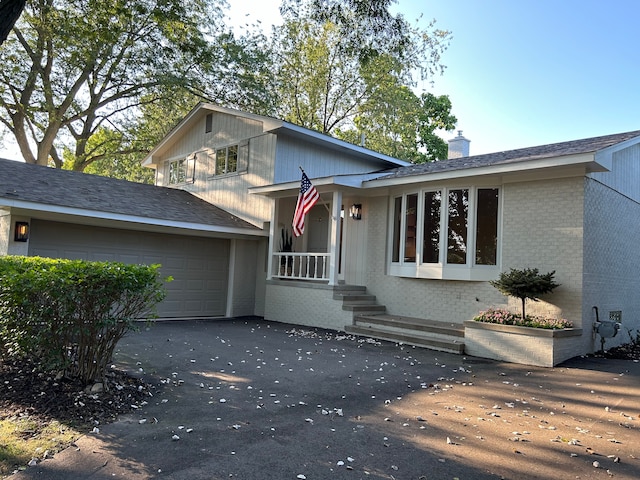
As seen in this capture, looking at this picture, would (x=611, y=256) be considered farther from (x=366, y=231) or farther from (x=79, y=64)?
(x=79, y=64)

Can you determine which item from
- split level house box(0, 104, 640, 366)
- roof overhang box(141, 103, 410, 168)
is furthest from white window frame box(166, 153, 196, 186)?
split level house box(0, 104, 640, 366)

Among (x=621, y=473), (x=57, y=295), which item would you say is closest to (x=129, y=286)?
(x=57, y=295)

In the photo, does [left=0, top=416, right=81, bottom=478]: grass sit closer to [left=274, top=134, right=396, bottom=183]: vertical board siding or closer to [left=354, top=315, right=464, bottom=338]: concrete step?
[left=354, top=315, right=464, bottom=338]: concrete step

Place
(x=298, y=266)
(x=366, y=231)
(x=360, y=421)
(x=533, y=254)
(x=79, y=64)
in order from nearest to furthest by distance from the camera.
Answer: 1. (x=360, y=421)
2. (x=533, y=254)
3. (x=366, y=231)
4. (x=298, y=266)
5. (x=79, y=64)

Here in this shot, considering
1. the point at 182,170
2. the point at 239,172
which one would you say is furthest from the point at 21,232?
the point at 182,170

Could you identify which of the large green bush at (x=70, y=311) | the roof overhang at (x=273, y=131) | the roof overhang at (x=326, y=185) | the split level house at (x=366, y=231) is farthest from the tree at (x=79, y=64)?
the large green bush at (x=70, y=311)

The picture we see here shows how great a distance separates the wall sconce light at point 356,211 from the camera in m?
11.2

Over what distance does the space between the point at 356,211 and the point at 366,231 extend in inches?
21.7

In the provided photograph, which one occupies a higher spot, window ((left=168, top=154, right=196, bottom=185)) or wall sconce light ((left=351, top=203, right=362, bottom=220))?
window ((left=168, top=154, right=196, bottom=185))

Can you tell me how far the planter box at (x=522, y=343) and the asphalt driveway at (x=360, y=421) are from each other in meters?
0.24

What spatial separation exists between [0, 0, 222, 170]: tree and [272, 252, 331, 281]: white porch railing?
9.42 metres

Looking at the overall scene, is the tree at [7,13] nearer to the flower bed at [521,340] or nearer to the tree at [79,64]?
the flower bed at [521,340]

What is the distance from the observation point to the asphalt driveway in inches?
128

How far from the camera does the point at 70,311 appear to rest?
4.40m
